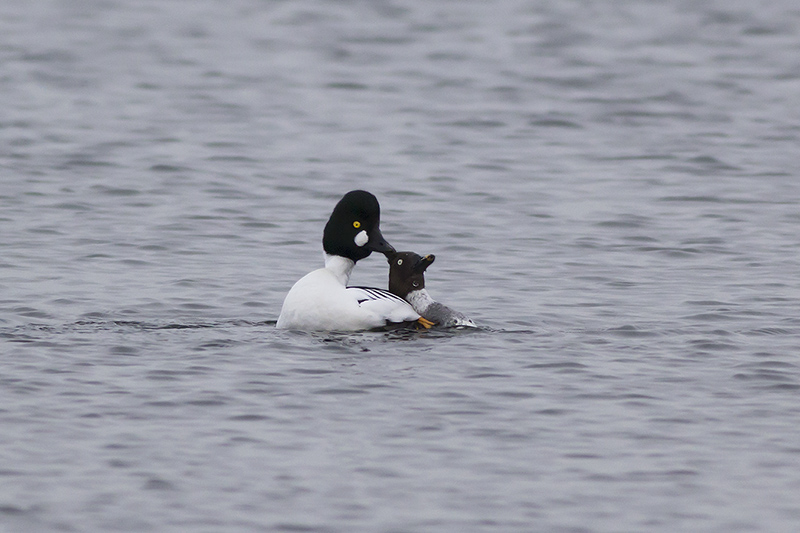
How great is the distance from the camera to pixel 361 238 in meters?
11.4

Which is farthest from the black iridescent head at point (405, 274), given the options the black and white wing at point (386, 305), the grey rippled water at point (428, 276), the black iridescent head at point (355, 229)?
the grey rippled water at point (428, 276)

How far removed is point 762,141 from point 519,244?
7.55 m

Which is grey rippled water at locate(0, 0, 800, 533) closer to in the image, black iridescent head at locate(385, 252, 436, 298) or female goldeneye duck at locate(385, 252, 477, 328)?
female goldeneye duck at locate(385, 252, 477, 328)

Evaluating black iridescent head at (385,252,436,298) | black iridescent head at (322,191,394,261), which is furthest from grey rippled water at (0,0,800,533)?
black iridescent head at (322,191,394,261)

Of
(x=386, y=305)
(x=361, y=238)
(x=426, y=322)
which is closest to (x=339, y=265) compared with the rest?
(x=361, y=238)

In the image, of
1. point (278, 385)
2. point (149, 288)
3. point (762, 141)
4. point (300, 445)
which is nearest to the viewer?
point (300, 445)

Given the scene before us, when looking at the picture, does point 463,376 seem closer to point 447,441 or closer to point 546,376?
point 546,376

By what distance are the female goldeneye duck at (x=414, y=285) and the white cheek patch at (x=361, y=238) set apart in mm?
226

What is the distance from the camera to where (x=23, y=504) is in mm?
7141

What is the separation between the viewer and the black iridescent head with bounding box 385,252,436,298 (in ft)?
37.4

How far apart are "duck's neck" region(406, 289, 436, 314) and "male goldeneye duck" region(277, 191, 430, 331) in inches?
4.5

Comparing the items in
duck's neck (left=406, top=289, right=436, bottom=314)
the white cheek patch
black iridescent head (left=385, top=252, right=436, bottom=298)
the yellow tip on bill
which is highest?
the white cheek patch

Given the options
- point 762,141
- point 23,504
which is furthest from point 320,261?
point 762,141

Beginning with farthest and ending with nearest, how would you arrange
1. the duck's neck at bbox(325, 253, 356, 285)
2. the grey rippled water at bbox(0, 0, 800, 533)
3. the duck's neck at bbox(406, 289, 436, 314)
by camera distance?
the duck's neck at bbox(325, 253, 356, 285)
the duck's neck at bbox(406, 289, 436, 314)
the grey rippled water at bbox(0, 0, 800, 533)
